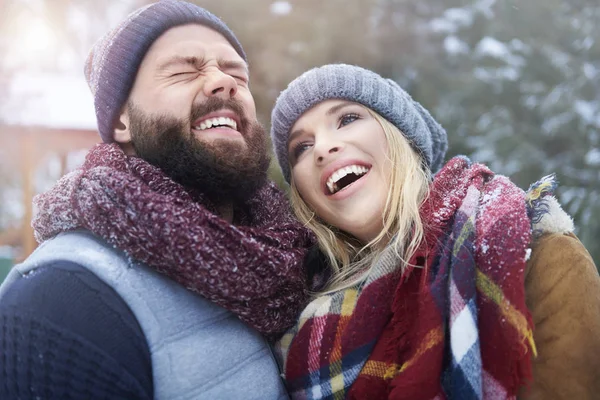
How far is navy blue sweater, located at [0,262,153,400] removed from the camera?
1.23m

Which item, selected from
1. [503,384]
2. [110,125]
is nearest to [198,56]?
[110,125]

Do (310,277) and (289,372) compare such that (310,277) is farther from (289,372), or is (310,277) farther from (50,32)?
(50,32)

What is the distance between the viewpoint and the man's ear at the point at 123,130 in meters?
1.96

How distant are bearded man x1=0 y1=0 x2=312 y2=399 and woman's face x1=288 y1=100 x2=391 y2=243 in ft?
0.59

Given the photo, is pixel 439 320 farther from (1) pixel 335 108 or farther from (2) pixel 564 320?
(1) pixel 335 108

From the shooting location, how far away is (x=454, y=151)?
5922mm

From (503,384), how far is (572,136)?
4.29m

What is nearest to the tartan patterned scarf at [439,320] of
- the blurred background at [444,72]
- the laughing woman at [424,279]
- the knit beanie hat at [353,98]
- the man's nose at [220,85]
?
the laughing woman at [424,279]

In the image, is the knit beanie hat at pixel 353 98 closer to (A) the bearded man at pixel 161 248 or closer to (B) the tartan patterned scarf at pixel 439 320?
(A) the bearded man at pixel 161 248

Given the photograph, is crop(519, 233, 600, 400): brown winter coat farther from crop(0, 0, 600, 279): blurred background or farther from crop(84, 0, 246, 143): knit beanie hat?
crop(0, 0, 600, 279): blurred background

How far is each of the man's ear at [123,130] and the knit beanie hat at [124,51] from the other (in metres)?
0.02

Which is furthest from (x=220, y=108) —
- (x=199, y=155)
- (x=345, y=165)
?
(x=345, y=165)

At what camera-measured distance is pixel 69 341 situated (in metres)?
1.26

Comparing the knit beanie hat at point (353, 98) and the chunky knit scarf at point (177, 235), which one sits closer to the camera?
the chunky knit scarf at point (177, 235)
